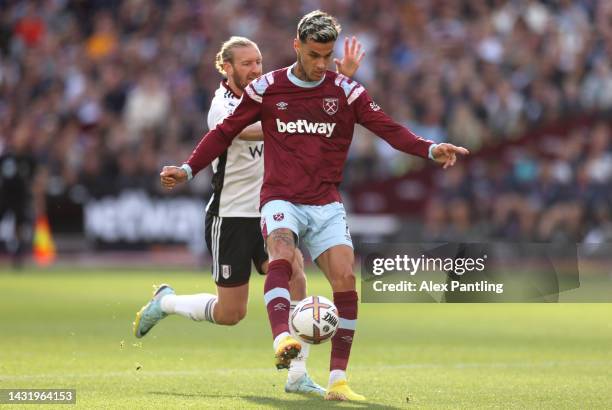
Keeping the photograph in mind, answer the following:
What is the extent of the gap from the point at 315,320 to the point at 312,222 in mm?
836

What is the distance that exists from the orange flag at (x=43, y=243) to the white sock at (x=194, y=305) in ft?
44.5

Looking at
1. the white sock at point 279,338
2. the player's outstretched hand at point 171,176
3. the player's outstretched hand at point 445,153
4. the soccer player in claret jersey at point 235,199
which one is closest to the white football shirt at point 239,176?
the soccer player in claret jersey at point 235,199

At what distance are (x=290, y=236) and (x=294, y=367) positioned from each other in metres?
1.03

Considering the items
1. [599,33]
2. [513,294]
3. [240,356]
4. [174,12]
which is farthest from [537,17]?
[240,356]

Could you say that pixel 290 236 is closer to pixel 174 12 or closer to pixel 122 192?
pixel 122 192

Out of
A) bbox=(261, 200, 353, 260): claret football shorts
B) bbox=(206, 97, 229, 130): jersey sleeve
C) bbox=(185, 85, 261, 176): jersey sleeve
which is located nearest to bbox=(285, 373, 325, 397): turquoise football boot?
bbox=(261, 200, 353, 260): claret football shorts

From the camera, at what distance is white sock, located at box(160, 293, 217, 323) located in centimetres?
958

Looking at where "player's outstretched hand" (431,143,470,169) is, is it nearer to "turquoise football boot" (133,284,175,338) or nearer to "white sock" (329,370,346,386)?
"white sock" (329,370,346,386)

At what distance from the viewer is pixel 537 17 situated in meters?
24.5

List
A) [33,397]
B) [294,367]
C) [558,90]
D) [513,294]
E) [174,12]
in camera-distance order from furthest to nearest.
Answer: [174,12] < [558,90] < [513,294] < [294,367] < [33,397]

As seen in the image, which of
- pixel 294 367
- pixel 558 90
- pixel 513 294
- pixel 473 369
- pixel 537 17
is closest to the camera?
pixel 294 367

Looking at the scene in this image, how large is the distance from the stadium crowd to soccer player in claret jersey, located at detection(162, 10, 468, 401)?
13292mm

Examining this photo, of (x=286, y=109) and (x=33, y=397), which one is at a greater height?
(x=286, y=109)

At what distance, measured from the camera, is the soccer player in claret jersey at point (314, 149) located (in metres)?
7.95
